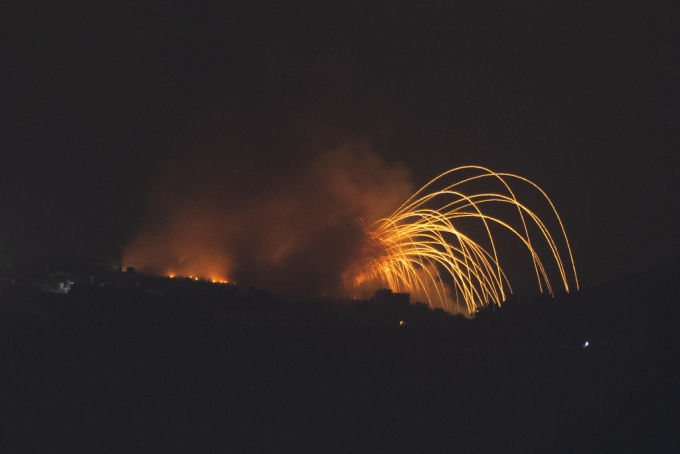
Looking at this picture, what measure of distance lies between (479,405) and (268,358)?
508 centimetres

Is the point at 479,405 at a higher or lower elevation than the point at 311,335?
lower

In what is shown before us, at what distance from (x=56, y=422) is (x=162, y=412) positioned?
1.68m

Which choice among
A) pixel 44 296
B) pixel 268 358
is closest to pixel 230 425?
pixel 268 358

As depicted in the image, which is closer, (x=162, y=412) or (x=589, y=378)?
(x=162, y=412)

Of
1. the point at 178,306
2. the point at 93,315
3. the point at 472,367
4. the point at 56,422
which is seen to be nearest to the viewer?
the point at 56,422

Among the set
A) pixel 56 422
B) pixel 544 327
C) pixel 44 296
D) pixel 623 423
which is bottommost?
pixel 623 423

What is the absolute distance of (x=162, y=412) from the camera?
1169cm

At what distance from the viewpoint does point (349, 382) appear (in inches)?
546

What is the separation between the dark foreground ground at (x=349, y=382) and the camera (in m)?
10.9

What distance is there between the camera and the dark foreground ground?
1092 centimetres

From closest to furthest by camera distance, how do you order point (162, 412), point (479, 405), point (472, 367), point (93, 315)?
point (162, 412)
point (479, 405)
point (472, 367)
point (93, 315)

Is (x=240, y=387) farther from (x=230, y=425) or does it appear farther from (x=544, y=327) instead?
(x=544, y=327)

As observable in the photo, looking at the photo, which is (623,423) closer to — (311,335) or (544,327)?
(544,327)

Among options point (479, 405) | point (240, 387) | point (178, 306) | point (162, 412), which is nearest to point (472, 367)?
point (479, 405)
